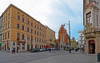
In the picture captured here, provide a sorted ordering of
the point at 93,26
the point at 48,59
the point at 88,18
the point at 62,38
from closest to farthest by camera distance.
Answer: the point at 48,59 → the point at 93,26 → the point at 88,18 → the point at 62,38

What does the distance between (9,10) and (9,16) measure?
2.43 metres

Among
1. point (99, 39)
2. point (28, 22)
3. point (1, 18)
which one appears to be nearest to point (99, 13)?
point (99, 39)

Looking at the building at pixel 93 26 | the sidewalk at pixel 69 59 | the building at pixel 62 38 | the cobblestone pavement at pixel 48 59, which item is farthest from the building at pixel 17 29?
the building at pixel 62 38

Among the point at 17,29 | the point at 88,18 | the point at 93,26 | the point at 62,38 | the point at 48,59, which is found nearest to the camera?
the point at 48,59

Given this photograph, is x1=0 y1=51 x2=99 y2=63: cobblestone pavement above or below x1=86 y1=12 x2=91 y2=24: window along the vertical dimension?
below

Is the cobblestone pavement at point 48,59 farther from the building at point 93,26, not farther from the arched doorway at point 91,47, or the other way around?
the arched doorway at point 91,47

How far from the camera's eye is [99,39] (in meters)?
26.5

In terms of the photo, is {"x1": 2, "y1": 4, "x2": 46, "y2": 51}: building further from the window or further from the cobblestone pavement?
the window

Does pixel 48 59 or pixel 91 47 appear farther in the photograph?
pixel 91 47

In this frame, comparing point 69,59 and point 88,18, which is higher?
point 88,18

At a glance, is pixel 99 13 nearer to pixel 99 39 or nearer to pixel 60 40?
pixel 99 39

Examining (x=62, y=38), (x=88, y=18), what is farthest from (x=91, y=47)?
(x=62, y=38)

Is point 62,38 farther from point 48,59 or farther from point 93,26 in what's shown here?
point 48,59

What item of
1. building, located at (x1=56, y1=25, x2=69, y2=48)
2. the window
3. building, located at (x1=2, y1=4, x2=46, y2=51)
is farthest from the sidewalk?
building, located at (x1=56, y1=25, x2=69, y2=48)
